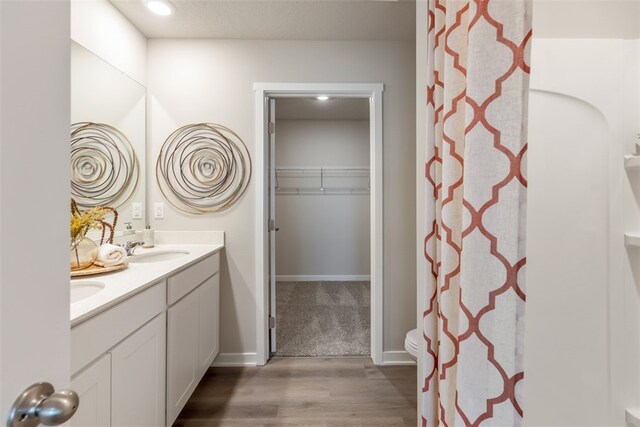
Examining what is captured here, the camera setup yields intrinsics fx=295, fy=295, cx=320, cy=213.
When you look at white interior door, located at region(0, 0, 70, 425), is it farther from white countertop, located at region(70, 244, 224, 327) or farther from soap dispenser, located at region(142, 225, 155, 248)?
soap dispenser, located at region(142, 225, 155, 248)

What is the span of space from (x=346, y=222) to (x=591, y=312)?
3.44 meters

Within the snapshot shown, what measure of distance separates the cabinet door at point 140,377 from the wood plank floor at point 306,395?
1.43ft

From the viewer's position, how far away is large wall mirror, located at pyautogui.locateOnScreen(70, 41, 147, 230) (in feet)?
5.23

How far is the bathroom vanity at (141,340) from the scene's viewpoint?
97cm

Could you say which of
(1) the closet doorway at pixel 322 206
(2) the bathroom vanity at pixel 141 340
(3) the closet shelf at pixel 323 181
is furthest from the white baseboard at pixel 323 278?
(2) the bathroom vanity at pixel 141 340

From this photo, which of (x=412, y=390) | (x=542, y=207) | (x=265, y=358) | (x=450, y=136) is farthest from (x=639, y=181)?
(x=265, y=358)

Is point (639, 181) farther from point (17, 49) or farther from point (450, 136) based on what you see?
point (17, 49)

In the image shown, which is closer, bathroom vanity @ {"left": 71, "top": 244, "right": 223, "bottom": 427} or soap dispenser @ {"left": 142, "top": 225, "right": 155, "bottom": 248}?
bathroom vanity @ {"left": 71, "top": 244, "right": 223, "bottom": 427}

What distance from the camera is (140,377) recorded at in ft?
4.13

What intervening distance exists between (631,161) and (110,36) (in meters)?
2.73

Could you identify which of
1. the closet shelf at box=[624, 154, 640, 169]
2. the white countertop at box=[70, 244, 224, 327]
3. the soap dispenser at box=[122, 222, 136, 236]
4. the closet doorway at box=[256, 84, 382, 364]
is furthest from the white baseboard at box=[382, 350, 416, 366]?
the soap dispenser at box=[122, 222, 136, 236]

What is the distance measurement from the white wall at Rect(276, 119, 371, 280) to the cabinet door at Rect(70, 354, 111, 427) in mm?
3448

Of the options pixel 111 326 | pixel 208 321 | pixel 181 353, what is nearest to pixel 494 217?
pixel 111 326

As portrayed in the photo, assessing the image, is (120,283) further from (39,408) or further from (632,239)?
(632,239)
